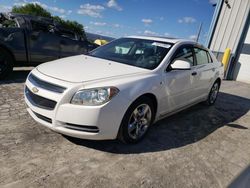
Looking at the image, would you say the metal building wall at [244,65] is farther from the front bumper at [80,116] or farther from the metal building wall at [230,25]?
the front bumper at [80,116]

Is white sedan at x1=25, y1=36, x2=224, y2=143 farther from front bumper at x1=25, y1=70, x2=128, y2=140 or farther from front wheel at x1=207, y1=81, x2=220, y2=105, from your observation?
front wheel at x1=207, y1=81, x2=220, y2=105

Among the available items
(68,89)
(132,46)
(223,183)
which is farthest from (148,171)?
(132,46)

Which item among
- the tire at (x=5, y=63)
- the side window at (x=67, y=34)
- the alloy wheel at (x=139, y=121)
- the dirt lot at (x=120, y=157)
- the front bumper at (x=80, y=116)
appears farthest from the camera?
the side window at (x=67, y=34)

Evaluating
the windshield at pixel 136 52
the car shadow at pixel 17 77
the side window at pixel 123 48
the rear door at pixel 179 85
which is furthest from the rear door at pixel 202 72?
the car shadow at pixel 17 77

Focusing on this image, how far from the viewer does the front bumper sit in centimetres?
270

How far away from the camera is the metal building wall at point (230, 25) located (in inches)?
423

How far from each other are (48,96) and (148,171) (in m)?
1.47

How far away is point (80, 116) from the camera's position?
107 inches

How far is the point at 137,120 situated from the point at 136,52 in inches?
51.6

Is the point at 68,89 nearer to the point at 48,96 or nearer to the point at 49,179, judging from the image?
the point at 48,96

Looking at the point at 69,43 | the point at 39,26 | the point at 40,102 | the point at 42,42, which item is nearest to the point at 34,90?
the point at 40,102

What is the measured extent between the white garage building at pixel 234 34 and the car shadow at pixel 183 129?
5541 millimetres

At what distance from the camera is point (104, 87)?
2762 mm

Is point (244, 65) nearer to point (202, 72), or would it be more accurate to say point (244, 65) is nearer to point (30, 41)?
point (202, 72)
